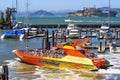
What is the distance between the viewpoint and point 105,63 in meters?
49.2

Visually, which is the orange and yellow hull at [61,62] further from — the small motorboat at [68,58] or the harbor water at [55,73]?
the harbor water at [55,73]

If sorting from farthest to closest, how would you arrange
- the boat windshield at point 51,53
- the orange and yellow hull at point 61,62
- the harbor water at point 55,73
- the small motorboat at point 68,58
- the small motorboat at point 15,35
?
the small motorboat at point 15,35
the boat windshield at point 51,53
the orange and yellow hull at point 61,62
the small motorboat at point 68,58
the harbor water at point 55,73

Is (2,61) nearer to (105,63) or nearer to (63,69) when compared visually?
(63,69)

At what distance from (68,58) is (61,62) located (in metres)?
1.06

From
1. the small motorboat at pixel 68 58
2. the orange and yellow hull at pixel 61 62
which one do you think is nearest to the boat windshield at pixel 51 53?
the small motorboat at pixel 68 58

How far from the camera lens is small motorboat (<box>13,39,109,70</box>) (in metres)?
49.6

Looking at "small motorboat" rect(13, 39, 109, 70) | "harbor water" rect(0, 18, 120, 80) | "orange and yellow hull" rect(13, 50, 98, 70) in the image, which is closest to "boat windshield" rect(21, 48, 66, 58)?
"small motorboat" rect(13, 39, 109, 70)

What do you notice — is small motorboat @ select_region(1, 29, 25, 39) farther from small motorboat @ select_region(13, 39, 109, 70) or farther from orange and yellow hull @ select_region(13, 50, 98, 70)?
small motorboat @ select_region(13, 39, 109, 70)

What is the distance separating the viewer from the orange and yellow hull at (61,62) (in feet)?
163

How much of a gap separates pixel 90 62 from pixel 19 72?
26.7 ft

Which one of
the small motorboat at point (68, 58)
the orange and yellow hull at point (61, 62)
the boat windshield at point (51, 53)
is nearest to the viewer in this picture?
the small motorboat at point (68, 58)

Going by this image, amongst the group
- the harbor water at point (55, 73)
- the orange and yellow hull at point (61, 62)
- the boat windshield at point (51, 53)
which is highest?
the boat windshield at point (51, 53)

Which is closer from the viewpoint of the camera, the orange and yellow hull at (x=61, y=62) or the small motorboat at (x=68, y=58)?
the small motorboat at (x=68, y=58)

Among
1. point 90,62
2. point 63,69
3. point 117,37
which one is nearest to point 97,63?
point 90,62
